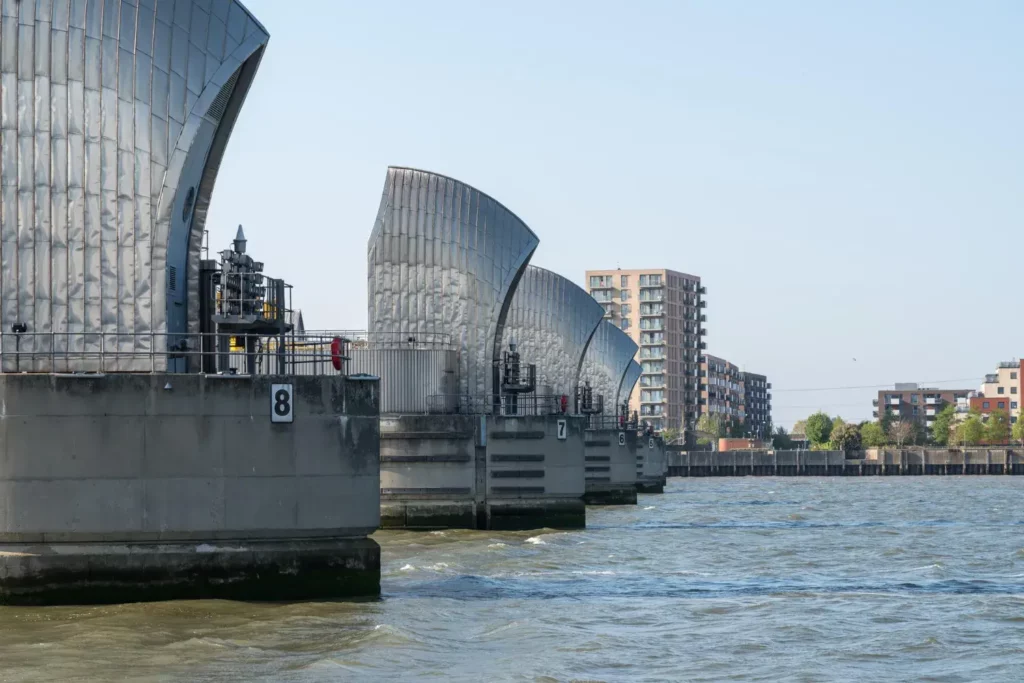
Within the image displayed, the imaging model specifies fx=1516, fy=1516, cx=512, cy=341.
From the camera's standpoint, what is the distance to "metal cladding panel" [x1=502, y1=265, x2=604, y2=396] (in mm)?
75312

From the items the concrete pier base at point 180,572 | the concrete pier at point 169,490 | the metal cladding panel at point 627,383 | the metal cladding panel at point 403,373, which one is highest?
the metal cladding panel at point 627,383

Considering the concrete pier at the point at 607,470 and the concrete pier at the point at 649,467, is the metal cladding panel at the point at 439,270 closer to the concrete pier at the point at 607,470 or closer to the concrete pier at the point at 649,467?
the concrete pier at the point at 607,470

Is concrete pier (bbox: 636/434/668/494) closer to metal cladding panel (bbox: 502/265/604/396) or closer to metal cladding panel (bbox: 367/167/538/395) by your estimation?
metal cladding panel (bbox: 502/265/604/396)

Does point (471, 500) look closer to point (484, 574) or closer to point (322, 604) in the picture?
point (484, 574)

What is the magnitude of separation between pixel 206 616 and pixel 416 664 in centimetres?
527

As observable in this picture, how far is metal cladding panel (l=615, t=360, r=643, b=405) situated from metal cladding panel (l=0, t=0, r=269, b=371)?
80.1 meters

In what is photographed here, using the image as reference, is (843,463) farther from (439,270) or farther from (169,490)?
(169,490)

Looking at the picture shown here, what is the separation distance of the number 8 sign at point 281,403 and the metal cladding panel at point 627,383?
8064 centimetres

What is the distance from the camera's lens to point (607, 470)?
276ft

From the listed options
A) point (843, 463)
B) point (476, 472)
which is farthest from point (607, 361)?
point (843, 463)

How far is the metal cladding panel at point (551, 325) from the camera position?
7531 centimetres

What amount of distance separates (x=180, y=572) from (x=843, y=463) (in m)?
175

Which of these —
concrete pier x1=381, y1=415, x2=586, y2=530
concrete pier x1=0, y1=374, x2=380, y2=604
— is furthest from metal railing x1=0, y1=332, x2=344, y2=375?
concrete pier x1=381, y1=415, x2=586, y2=530

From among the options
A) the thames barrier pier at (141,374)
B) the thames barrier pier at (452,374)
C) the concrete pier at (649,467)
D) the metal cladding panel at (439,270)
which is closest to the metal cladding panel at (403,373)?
the thames barrier pier at (452,374)
